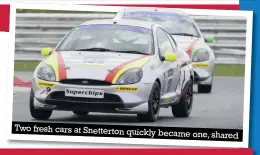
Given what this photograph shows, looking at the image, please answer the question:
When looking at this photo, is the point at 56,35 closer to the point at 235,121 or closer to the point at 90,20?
the point at 90,20

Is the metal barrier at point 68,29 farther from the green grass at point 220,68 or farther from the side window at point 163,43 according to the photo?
the side window at point 163,43

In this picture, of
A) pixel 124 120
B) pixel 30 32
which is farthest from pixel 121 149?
pixel 30 32

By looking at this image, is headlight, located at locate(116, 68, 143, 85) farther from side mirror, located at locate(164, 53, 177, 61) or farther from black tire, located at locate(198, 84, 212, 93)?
black tire, located at locate(198, 84, 212, 93)

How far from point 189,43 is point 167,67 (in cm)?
93

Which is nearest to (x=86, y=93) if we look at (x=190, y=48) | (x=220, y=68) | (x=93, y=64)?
(x=93, y=64)

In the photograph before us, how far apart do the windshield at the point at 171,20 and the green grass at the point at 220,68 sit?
592 millimetres

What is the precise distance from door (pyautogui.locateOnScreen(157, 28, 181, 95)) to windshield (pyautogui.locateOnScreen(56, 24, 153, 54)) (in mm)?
184

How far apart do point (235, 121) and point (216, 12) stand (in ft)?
5.19

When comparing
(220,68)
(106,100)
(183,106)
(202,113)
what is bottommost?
(202,113)

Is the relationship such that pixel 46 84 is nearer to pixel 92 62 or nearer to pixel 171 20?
pixel 92 62

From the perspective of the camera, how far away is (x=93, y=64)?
977 inches

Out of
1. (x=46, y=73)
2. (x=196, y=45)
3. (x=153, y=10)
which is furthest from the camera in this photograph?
(x=196, y=45)

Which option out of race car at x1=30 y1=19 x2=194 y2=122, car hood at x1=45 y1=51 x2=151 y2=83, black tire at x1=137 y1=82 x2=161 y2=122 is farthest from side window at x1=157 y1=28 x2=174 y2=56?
black tire at x1=137 y1=82 x2=161 y2=122

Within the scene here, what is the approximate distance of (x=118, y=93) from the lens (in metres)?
24.6
